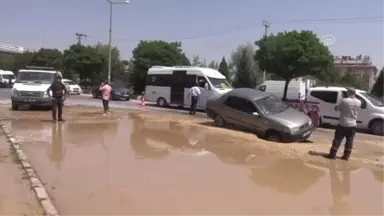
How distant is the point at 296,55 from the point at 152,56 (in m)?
15.4

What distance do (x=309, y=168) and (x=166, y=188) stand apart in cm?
351

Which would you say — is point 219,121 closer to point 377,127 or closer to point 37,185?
point 377,127

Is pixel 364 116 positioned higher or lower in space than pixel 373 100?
lower

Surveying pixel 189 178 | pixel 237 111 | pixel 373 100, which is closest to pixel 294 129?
pixel 237 111

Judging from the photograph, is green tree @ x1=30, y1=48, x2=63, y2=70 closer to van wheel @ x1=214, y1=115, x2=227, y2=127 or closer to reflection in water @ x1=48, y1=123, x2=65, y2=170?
van wheel @ x1=214, y1=115, x2=227, y2=127

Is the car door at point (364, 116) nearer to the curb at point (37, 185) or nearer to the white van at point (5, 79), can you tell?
the curb at point (37, 185)

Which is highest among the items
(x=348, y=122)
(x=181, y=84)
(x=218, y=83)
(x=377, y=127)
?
(x=218, y=83)

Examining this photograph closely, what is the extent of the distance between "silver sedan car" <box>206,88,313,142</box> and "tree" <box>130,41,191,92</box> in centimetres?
2830

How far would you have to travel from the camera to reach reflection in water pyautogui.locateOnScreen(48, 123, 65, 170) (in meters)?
8.99

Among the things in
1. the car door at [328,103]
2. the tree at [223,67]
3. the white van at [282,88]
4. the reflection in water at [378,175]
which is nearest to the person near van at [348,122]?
the reflection in water at [378,175]

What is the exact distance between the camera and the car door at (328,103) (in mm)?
18266

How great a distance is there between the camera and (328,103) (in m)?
18.5

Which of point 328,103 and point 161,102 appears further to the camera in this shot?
point 161,102

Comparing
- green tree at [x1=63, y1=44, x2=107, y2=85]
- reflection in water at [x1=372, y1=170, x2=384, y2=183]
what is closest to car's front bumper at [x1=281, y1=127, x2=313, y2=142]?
reflection in water at [x1=372, y1=170, x2=384, y2=183]
